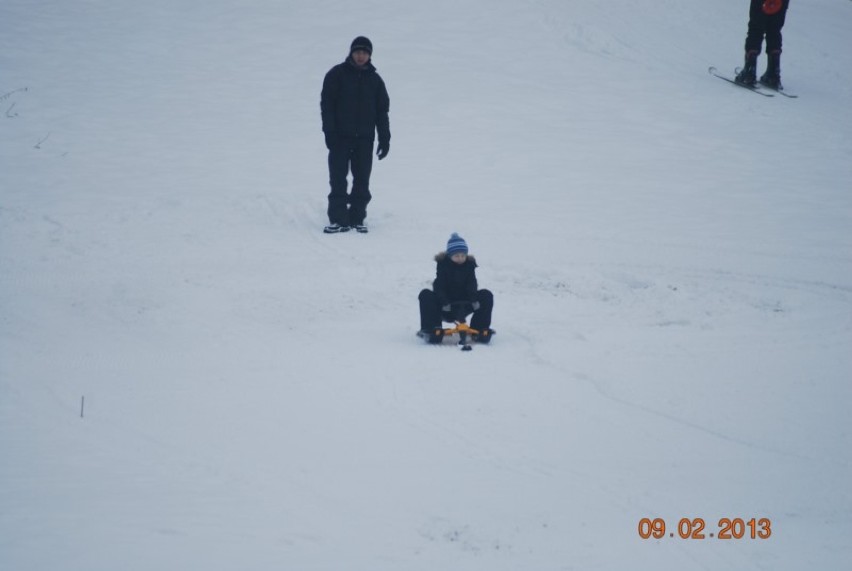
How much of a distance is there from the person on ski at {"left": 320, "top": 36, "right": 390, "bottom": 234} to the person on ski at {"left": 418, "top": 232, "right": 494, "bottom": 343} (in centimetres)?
Result: 290

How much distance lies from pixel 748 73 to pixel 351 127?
9669 millimetres

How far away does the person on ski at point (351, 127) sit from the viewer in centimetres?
914

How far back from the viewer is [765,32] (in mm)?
15117

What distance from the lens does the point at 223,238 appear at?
8883 millimetres

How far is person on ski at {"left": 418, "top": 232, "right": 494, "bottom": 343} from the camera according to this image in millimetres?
6395

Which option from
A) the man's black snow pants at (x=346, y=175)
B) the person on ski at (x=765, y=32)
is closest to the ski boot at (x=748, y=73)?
the person on ski at (x=765, y=32)

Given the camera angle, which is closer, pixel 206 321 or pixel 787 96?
pixel 206 321

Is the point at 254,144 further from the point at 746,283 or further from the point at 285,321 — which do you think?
the point at 746,283

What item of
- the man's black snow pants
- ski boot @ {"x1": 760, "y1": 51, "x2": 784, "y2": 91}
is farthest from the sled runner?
ski boot @ {"x1": 760, "y1": 51, "x2": 784, "y2": 91}

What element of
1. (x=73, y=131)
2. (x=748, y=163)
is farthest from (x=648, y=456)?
(x=73, y=131)

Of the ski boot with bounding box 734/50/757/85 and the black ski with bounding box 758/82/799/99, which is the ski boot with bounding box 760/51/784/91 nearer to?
the black ski with bounding box 758/82/799/99

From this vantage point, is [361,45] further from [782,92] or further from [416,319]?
[782,92]

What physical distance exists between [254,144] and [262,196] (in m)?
2.64

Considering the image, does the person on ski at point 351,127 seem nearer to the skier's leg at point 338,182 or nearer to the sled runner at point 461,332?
the skier's leg at point 338,182
